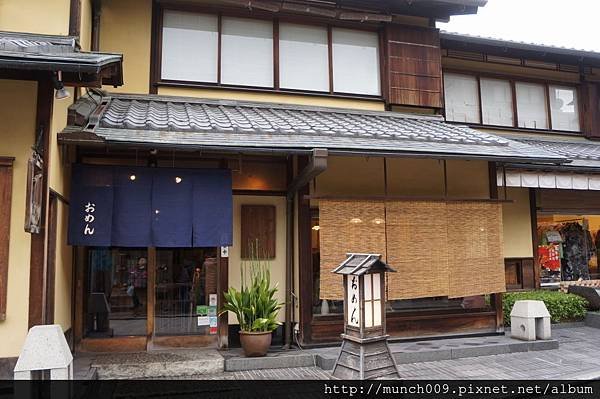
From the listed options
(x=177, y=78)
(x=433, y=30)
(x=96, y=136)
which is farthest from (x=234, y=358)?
(x=433, y=30)

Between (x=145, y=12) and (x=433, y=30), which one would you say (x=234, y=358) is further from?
(x=433, y=30)

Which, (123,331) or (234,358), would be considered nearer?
(234,358)

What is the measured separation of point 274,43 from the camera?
1073cm

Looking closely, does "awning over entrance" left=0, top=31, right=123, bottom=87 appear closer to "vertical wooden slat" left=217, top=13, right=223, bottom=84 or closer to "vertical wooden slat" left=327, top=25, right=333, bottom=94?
"vertical wooden slat" left=217, top=13, right=223, bottom=84

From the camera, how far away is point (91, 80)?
635cm

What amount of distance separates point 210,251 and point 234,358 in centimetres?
207

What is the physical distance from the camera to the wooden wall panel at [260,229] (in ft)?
31.0

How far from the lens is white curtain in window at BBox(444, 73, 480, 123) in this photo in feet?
42.3

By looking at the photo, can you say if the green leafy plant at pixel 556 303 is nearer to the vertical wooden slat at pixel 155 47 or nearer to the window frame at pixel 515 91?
the window frame at pixel 515 91

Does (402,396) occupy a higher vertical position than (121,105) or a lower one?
lower

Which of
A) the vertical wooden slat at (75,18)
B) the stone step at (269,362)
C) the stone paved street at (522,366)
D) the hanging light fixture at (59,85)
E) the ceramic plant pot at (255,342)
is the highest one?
the vertical wooden slat at (75,18)

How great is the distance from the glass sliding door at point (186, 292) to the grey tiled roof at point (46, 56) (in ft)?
12.8

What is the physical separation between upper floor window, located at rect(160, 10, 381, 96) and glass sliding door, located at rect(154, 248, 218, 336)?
12.4ft

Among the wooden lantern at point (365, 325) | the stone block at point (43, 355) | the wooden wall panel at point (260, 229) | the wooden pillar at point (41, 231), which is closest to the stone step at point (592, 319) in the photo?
the wooden lantern at point (365, 325)
